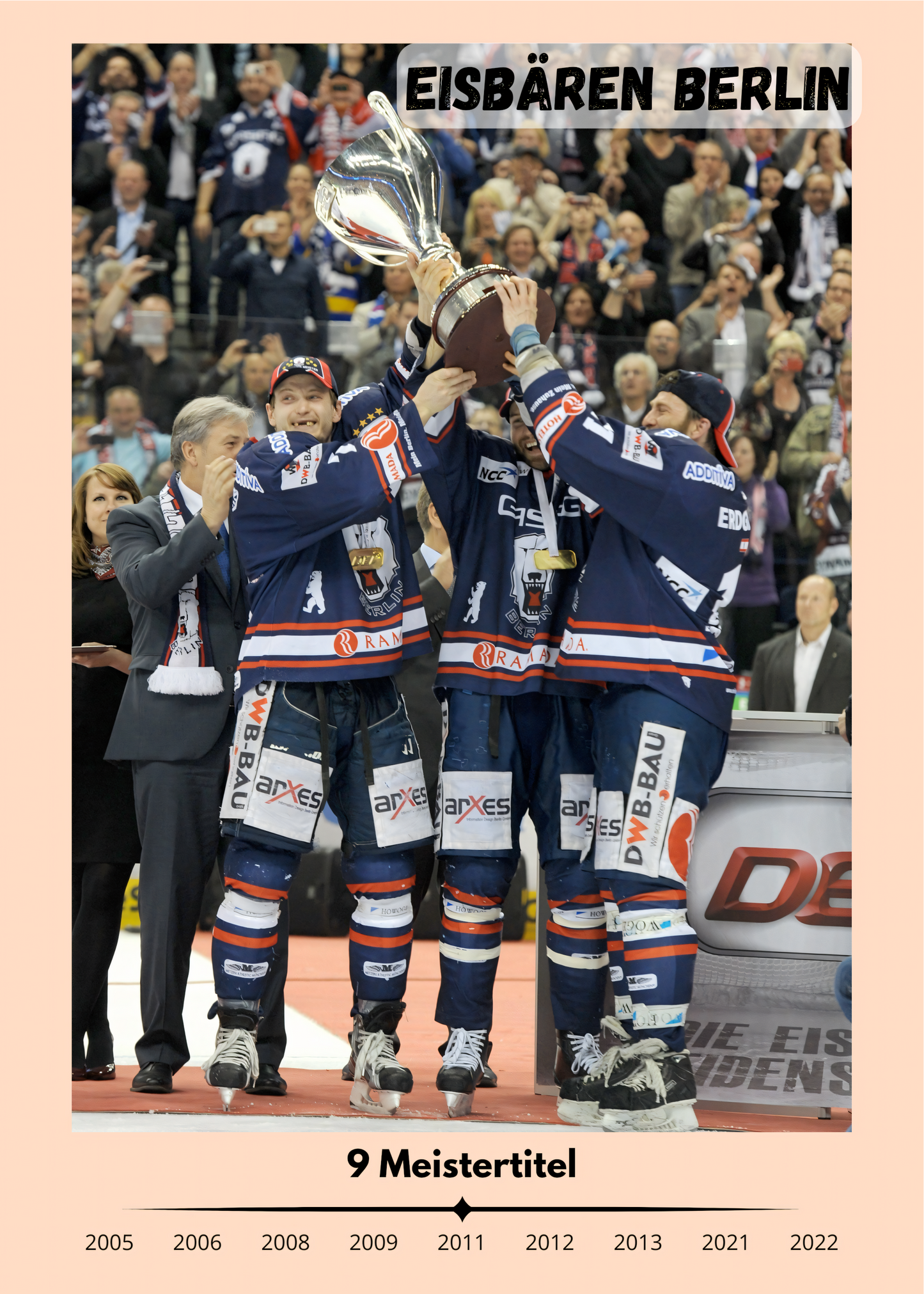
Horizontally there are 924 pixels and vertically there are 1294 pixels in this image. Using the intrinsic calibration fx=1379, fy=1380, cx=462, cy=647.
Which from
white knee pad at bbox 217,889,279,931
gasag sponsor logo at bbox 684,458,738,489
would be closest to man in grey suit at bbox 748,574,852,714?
gasag sponsor logo at bbox 684,458,738,489

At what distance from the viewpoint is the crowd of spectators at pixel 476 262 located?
8.26 meters

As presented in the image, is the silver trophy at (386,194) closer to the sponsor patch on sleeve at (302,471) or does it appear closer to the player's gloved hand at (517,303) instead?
the player's gloved hand at (517,303)

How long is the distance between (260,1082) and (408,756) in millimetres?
1019

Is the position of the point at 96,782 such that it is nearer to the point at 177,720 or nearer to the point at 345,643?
the point at 177,720

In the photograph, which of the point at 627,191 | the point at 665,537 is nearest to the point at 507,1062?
the point at 665,537

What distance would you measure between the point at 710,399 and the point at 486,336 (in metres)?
0.63

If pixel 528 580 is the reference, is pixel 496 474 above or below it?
above

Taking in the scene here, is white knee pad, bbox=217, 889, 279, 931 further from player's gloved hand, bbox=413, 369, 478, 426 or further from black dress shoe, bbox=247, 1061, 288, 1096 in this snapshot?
player's gloved hand, bbox=413, 369, 478, 426

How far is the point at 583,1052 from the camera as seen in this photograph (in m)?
3.86

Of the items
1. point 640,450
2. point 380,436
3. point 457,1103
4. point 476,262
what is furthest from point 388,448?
point 476,262

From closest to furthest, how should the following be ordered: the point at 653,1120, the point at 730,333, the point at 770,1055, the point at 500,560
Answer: the point at 653,1120 → the point at 500,560 → the point at 770,1055 → the point at 730,333

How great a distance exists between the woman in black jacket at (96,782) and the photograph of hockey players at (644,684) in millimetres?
1432

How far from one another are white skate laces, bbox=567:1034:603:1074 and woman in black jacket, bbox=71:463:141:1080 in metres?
1.38

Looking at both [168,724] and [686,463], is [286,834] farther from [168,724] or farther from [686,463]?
[686,463]
